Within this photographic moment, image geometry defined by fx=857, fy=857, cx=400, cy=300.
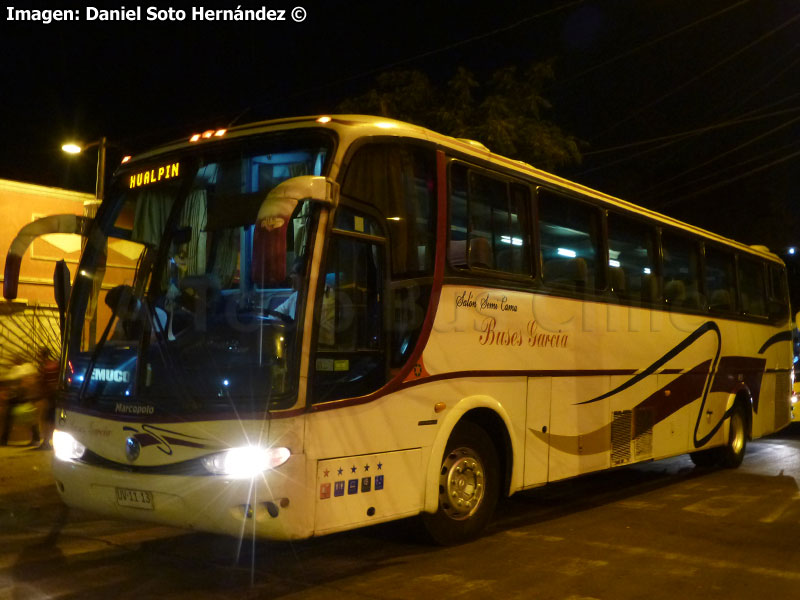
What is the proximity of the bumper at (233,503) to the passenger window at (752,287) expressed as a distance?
31.5 feet

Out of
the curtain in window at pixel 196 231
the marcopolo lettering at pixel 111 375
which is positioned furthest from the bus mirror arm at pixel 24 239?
the curtain in window at pixel 196 231

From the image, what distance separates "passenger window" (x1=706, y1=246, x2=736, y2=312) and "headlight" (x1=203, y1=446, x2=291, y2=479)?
8193 millimetres

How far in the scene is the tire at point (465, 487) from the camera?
7215 millimetres

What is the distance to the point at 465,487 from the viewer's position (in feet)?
24.4

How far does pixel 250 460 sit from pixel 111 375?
57.2 inches

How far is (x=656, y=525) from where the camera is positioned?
8.54 metres

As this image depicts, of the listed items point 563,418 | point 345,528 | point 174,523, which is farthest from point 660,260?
point 174,523

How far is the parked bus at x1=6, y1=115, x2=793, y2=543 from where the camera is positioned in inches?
230

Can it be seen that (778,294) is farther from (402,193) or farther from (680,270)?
(402,193)

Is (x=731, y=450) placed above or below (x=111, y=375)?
below

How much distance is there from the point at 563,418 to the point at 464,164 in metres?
2.90

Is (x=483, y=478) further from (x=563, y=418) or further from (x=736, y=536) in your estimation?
(x=736, y=536)

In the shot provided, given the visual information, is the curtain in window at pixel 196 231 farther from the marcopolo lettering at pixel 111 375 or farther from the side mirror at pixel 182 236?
the marcopolo lettering at pixel 111 375

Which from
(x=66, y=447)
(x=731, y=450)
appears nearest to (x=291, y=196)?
(x=66, y=447)
